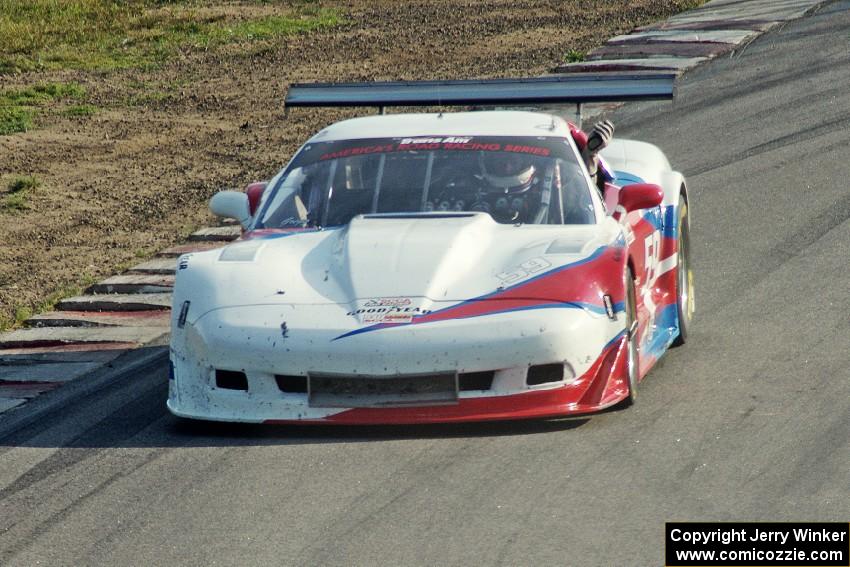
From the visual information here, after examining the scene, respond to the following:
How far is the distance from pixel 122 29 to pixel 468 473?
61.2 feet

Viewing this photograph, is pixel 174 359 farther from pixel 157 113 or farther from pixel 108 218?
pixel 157 113

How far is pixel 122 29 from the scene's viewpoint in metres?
23.4

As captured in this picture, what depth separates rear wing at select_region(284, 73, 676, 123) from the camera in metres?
8.65

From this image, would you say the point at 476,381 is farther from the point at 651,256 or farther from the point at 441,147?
the point at 651,256

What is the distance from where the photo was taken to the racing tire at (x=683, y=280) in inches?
320

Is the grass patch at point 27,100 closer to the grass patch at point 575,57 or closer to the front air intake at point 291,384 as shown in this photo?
the grass patch at point 575,57

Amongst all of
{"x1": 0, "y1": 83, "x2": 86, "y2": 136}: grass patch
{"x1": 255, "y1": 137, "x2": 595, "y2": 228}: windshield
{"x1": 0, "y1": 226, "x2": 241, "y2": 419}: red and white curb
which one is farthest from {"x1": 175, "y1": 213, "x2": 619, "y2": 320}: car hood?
{"x1": 0, "y1": 83, "x2": 86, "y2": 136}: grass patch

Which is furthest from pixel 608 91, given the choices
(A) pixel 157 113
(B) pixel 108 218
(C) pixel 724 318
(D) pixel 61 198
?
(A) pixel 157 113

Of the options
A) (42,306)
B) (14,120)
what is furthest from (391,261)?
(14,120)

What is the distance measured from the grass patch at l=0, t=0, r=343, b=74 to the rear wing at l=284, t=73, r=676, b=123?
12332mm

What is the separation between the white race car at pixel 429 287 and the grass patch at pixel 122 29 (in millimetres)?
13653

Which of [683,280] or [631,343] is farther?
[683,280]

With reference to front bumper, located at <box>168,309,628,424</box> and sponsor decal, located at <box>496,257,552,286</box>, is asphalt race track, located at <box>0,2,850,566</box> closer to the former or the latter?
front bumper, located at <box>168,309,628,424</box>

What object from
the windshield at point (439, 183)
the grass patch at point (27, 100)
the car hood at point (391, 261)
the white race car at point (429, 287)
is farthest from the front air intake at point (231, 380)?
the grass patch at point (27, 100)
